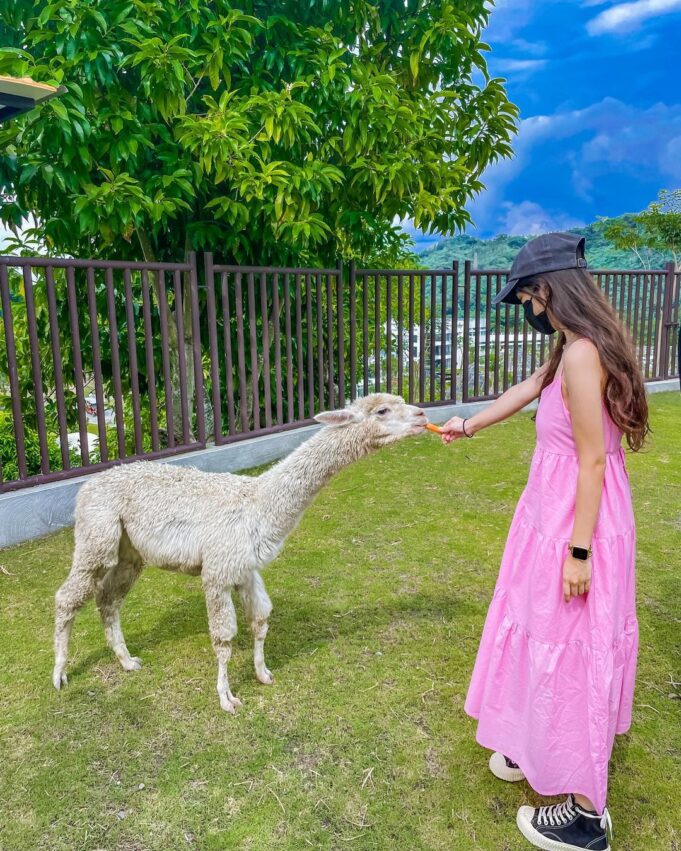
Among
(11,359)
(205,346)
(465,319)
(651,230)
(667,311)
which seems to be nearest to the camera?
(11,359)

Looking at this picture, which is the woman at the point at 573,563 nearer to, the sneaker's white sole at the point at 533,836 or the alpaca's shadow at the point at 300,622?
the sneaker's white sole at the point at 533,836

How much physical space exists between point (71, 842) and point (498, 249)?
3881 centimetres

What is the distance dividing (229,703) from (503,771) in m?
1.17

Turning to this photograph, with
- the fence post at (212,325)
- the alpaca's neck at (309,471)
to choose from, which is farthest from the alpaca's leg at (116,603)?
the fence post at (212,325)

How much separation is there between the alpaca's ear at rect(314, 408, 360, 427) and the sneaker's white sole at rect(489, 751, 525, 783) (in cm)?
144

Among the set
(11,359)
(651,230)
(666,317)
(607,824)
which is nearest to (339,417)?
(607,824)

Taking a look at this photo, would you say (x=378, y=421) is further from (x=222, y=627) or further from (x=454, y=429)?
(x=222, y=627)

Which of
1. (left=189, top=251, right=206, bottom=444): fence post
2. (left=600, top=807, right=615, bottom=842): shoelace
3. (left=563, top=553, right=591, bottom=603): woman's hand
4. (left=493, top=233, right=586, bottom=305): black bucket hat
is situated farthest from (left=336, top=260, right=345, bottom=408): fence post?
(left=600, top=807, right=615, bottom=842): shoelace

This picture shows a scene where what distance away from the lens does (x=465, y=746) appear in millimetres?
2527

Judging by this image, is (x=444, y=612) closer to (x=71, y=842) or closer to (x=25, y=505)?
(x=71, y=842)

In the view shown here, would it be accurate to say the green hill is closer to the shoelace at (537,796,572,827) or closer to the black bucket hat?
the black bucket hat

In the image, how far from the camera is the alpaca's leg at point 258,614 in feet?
9.53

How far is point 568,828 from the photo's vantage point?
2.02 m

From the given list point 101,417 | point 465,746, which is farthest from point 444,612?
point 101,417
